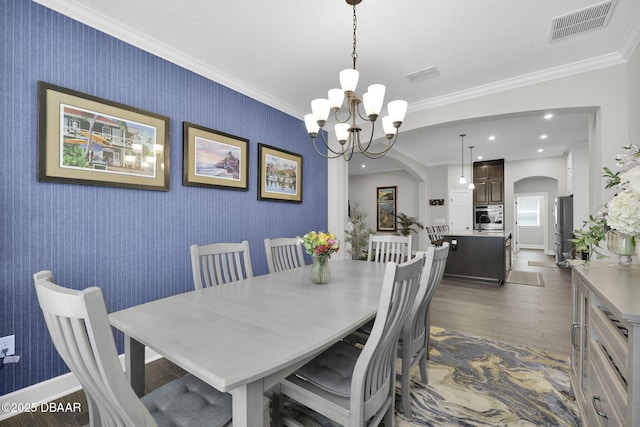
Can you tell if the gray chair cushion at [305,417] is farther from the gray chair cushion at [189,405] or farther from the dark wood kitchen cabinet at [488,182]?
the dark wood kitchen cabinet at [488,182]

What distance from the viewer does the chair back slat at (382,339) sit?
1026 mm

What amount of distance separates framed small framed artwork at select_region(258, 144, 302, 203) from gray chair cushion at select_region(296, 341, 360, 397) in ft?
7.44

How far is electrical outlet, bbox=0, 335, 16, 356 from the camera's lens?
5.53 feet

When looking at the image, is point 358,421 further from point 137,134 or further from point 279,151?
point 279,151

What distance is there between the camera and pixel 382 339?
3.53ft

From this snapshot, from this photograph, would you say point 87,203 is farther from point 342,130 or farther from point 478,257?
point 478,257

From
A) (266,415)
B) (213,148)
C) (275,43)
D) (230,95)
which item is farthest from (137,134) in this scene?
(266,415)

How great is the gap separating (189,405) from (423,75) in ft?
10.7

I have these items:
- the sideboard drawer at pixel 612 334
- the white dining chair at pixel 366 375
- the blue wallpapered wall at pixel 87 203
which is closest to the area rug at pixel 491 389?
the white dining chair at pixel 366 375

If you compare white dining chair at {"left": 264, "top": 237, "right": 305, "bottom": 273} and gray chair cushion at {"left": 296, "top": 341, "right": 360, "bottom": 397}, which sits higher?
white dining chair at {"left": 264, "top": 237, "right": 305, "bottom": 273}

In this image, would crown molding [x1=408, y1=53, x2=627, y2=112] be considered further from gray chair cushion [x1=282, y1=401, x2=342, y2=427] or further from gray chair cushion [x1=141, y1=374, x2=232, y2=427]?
gray chair cushion [x1=141, y1=374, x2=232, y2=427]

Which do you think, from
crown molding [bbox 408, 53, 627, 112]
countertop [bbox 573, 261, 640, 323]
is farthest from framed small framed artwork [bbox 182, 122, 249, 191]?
countertop [bbox 573, 261, 640, 323]

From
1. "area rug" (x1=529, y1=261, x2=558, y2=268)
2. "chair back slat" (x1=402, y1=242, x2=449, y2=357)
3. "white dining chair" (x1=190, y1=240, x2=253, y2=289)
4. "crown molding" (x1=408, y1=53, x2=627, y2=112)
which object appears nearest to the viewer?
"chair back slat" (x1=402, y1=242, x2=449, y2=357)

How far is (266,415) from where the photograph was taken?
3.13 feet
